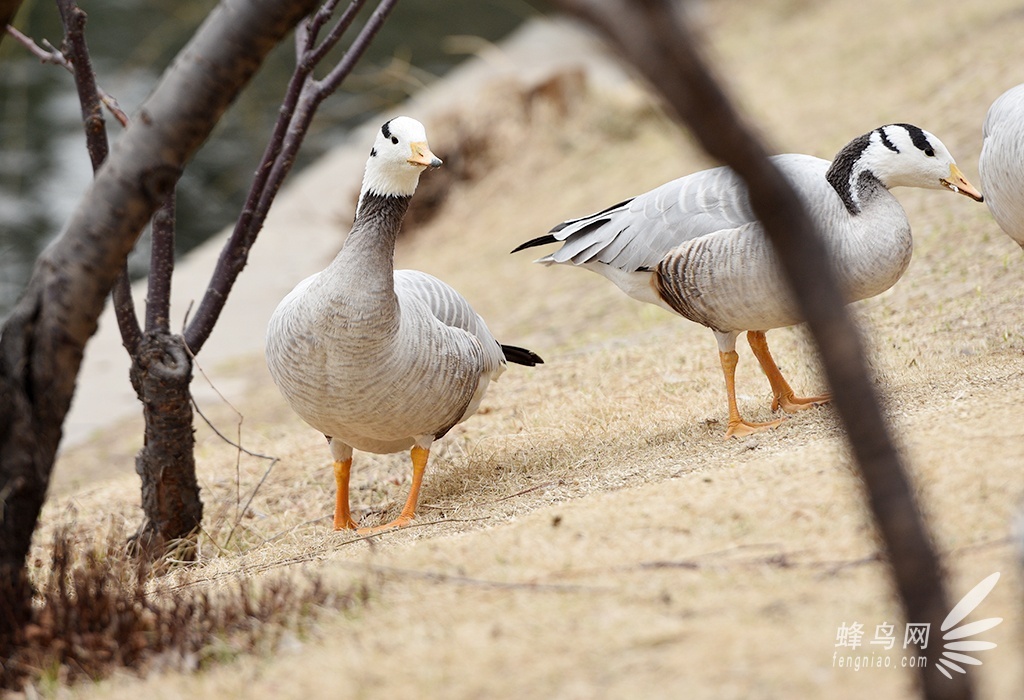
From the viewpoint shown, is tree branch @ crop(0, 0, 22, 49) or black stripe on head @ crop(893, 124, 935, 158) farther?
black stripe on head @ crop(893, 124, 935, 158)

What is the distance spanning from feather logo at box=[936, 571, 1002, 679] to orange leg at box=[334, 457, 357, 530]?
8.66 feet

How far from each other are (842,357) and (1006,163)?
10.0ft

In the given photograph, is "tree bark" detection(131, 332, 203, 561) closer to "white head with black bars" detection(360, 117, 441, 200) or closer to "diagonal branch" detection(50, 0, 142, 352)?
"diagonal branch" detection(50, 0, 142, 352)

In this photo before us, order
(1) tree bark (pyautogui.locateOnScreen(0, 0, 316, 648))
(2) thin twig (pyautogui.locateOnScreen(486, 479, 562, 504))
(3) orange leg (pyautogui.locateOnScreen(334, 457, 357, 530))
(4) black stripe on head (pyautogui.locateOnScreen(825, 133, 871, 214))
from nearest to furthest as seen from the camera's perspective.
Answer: (1) tree bark (pyautogui.locateOnScreen(0, 0, 316, 648))
(2) thin twig (pyautogui.locateOnScreen(486, 479, 562, 504))
(4) black stripe on head (pyautogui.locateOnScreen(825, 133, 871, 214))
(3) orange leg (pyautogui.locateOnScreen(334, 457, 357, 530))

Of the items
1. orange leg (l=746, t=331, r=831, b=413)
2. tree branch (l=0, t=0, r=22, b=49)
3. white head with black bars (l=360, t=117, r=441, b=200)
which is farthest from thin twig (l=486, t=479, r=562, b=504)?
tree branch (l=0, t=0, r=22, b=49)

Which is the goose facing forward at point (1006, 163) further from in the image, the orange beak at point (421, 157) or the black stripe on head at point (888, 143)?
the orange beak at point (421, 157)

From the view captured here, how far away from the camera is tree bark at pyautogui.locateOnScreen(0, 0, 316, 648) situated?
270 cm

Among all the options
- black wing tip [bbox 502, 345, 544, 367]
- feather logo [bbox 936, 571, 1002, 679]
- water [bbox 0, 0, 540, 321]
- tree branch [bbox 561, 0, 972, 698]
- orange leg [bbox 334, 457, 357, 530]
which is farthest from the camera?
water [bbox 0, 0, 540, 321]

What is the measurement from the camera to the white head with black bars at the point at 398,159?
4.04m

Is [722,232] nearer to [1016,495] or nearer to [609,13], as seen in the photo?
[1016,495]

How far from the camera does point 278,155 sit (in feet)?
16.0

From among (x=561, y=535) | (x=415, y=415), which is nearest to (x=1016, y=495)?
(x=561, y=535)

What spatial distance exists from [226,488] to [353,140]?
34.7ft

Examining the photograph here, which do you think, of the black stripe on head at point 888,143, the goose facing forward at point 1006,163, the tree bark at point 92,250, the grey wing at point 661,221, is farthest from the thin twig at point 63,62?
the goose facing forward at point 1006,163
